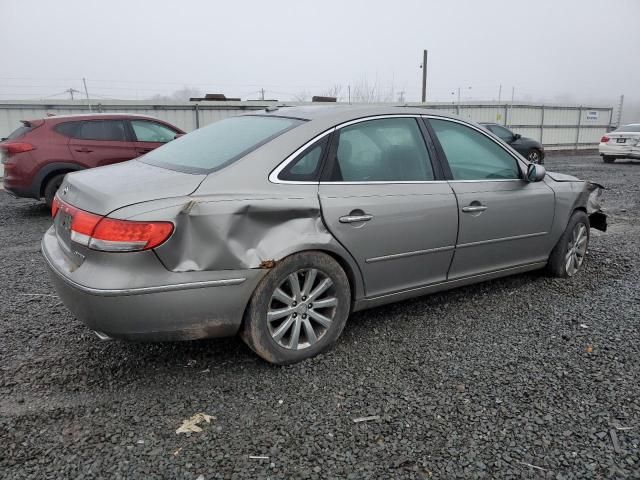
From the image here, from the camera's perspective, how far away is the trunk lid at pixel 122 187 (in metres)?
2.65

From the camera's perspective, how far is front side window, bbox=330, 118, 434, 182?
129 inches

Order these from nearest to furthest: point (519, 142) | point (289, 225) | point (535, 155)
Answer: point (289, 225)
point (519, 142)
point (535, 155)

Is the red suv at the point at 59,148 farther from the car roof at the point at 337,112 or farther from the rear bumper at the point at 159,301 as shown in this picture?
the rear bumper at the point at 159,301

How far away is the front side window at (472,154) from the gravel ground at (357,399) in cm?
104

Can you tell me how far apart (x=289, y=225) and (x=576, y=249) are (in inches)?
124

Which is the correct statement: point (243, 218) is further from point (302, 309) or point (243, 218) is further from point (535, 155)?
point (535, 155)

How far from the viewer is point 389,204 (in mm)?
3309

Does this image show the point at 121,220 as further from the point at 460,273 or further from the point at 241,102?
the point at 241,102

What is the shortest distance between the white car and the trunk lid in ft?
58.9

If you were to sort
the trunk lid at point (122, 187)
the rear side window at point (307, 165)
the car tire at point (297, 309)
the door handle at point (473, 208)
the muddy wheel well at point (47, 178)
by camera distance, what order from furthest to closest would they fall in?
the muddy wheel well at point (47, 178) → the door handle at point (473, 208) → the rear side window at point (307, 165) → the car tire at point (297, 309) → the trunk lid at point (122, 187)

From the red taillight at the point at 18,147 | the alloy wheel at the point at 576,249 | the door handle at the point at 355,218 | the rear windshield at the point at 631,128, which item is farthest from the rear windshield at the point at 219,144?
the rear windshield at the point at 631,128

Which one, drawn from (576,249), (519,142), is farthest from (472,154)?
(519,142)

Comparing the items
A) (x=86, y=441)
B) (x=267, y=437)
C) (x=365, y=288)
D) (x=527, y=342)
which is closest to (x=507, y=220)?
(x=527, y=342)

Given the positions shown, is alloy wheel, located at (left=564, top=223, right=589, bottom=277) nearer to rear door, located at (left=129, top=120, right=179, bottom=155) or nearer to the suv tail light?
the suv tail light
